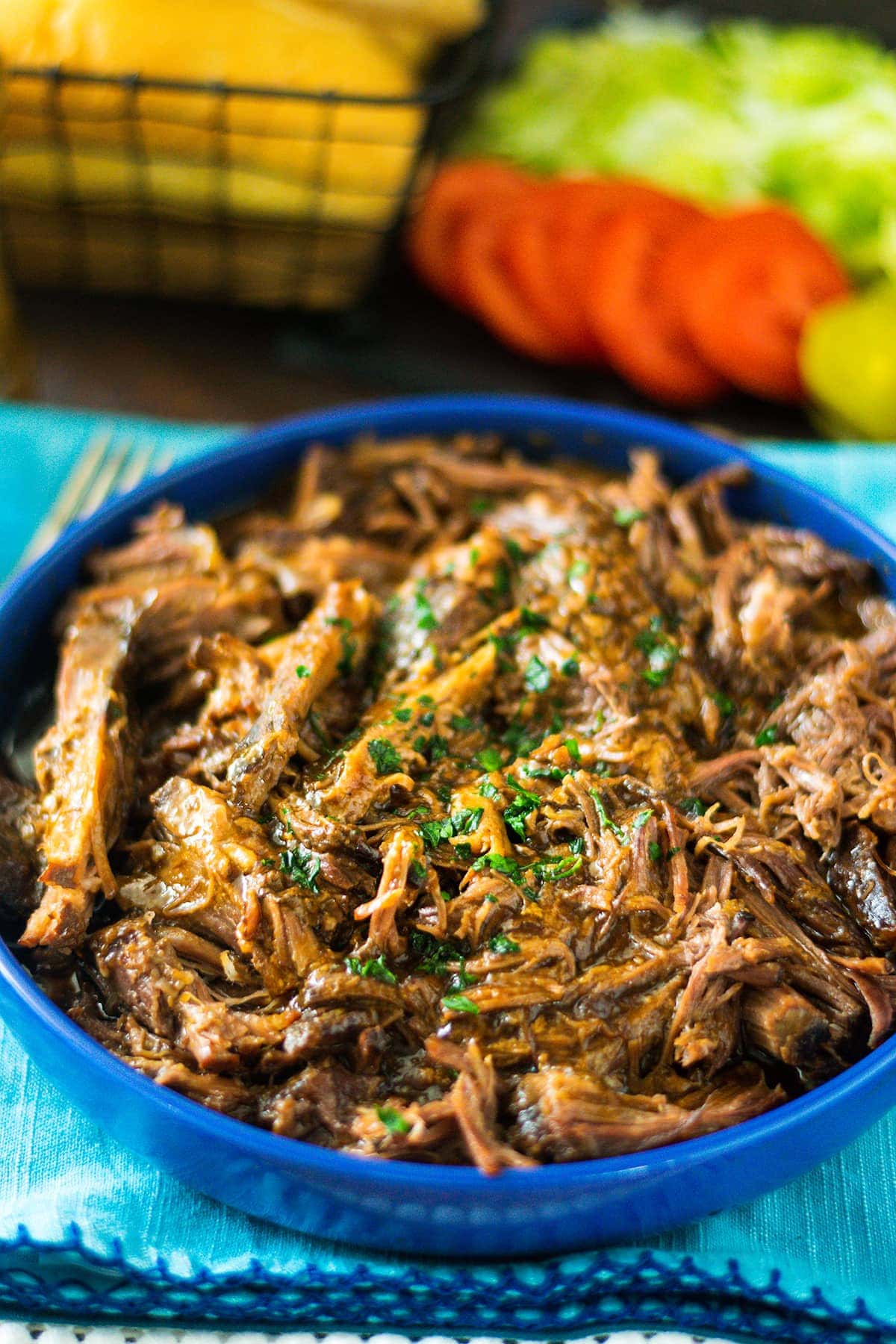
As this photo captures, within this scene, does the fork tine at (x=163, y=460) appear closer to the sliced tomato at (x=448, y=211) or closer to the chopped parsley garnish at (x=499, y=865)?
the sliced tomato at (x=448, y=211)

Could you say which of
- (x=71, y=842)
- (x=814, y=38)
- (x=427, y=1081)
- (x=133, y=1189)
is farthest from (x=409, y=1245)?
(x=814, y=38)

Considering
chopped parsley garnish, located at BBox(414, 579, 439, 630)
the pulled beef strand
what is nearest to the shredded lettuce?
the pulled beef strand

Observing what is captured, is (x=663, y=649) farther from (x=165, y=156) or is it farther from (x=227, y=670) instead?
(x=165, y=156)

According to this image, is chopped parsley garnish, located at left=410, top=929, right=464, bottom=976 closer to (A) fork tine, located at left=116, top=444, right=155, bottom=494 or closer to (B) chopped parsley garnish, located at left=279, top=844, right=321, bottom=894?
(B) chopped parsley garnish, located at left=279, top=844, right=321, bottom=894

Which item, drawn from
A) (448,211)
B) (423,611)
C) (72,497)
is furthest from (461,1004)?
(448,211)

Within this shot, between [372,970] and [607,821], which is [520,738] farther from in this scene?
[372,970]
